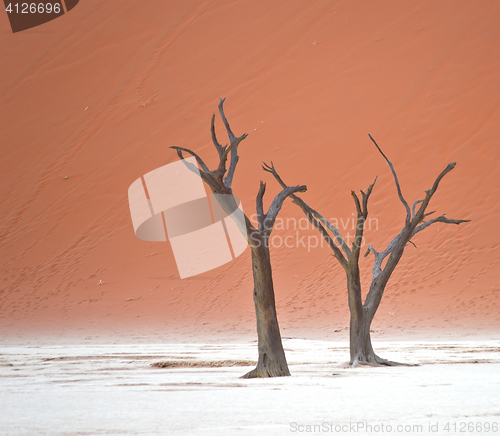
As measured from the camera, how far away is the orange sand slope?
1862 centimetres

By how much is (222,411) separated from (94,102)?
78.8 ft

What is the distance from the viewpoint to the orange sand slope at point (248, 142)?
18.6 meters

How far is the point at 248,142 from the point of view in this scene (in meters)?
23.8

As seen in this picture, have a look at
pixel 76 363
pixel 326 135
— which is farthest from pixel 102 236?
pixel 76 363

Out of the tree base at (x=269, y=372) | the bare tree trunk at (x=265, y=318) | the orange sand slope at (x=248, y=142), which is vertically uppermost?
the orange sand slope at (x=248, y=142)

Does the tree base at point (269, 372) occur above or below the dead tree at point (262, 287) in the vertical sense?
below

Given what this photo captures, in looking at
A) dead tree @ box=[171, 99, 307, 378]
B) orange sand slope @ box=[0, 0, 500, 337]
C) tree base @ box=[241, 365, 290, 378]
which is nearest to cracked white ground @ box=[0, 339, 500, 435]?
tree base @ box=[241, 365, 290, 378]

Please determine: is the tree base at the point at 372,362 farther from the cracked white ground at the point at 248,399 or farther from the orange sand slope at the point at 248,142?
the orange sand slope at the point at 248,142

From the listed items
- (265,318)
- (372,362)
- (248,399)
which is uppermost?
(265,318)

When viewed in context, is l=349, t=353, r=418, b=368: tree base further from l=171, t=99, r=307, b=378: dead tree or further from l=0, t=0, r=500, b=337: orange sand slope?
l=0, t=0, r=500, b=337: orange sand slope

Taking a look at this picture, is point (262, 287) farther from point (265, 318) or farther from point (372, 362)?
point (372, 362)

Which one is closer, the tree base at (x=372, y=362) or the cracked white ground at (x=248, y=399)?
the cracked white ground at (x=248, y=399)

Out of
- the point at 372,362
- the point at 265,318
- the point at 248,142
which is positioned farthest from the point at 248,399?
the point at 248,142

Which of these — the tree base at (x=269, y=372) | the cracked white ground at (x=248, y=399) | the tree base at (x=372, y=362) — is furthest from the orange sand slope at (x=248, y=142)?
the tree base at (x=269, y=372)
